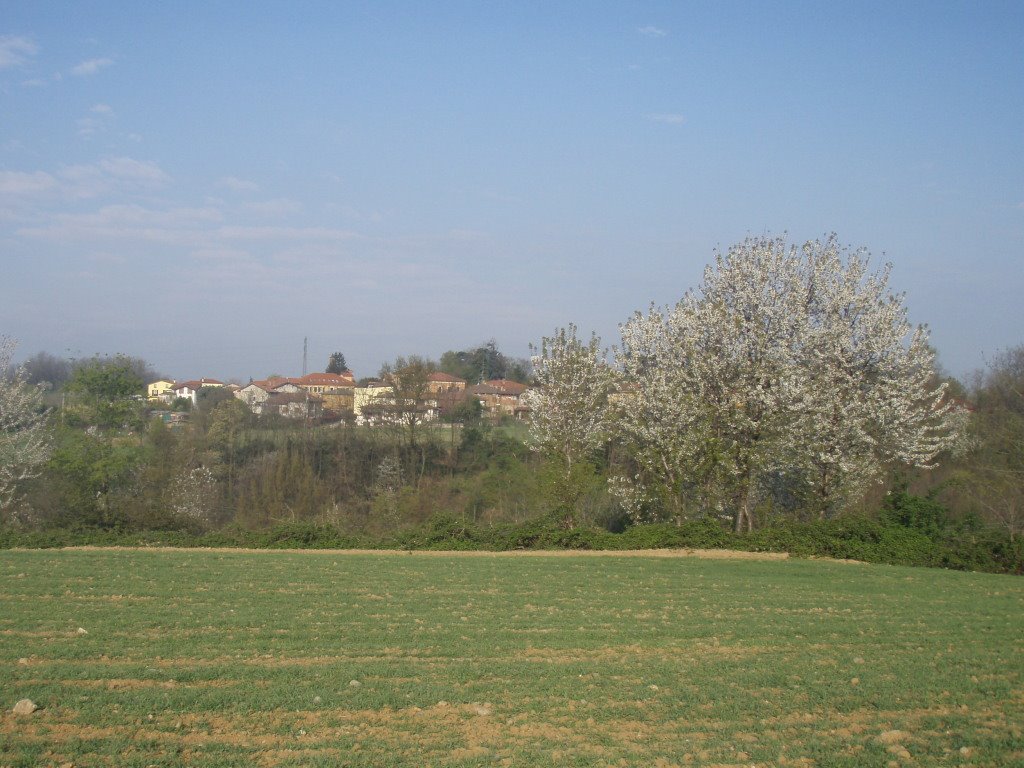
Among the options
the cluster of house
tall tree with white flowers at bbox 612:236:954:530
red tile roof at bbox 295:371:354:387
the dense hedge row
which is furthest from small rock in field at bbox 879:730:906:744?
red tile roof at bbox 295:371:354:387

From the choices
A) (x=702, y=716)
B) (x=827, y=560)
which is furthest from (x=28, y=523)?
(x=702, y=716)

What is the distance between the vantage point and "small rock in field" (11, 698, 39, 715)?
8.07 m

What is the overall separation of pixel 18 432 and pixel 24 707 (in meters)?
33.2

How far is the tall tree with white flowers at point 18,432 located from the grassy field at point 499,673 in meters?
19.6

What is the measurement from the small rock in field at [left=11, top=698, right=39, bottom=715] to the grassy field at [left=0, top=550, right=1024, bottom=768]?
11cm

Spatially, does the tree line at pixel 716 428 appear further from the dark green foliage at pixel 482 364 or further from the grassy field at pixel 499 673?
the dark green foliage at pixel 482 364

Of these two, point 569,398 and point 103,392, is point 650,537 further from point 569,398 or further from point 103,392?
point 103,392

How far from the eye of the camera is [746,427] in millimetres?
29938

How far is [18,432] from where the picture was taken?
120 ft

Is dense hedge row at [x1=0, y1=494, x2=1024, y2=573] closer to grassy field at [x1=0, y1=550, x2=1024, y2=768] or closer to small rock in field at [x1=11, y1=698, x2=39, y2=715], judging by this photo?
grassy field at [x1=0, y1=550, x2=1024, y2=768]

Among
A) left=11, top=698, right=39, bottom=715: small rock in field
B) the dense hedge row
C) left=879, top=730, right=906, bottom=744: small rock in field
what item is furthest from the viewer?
the dense hedge row

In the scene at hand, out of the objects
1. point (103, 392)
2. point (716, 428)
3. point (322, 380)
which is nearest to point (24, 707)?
point (716, 428)

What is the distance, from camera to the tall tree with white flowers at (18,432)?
35250 millimetres

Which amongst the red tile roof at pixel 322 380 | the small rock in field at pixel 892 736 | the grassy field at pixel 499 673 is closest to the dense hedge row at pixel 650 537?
the grassy field at pixel 499 673
